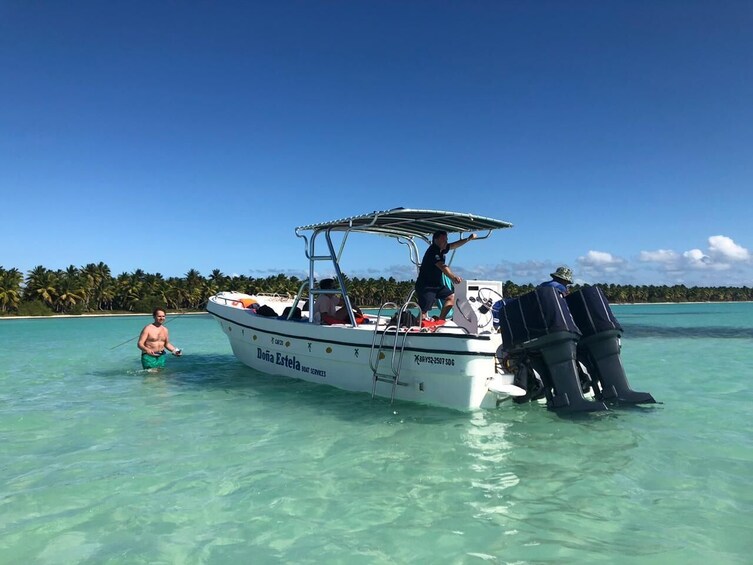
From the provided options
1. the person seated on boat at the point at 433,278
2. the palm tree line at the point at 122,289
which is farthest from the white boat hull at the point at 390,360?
the palm tree line at the point at 122,289

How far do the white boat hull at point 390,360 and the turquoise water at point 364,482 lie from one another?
280 mm

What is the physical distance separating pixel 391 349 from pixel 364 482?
266cm

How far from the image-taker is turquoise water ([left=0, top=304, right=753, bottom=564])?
3406 millimetres

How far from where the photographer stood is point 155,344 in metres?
10.8

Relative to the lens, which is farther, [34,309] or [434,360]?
[34,309]

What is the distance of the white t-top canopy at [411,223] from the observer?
7.80 metres

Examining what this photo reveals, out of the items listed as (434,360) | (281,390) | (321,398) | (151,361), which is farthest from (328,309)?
(151,361)

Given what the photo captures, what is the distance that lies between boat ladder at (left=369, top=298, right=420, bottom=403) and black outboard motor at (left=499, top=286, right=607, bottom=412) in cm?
132

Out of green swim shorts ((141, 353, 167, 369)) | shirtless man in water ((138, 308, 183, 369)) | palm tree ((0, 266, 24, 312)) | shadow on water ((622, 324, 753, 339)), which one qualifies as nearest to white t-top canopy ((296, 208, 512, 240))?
shirtless man in water ((138, 308, 183, 369))

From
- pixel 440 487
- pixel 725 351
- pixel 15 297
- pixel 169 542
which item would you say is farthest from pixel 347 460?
pixel 15 297

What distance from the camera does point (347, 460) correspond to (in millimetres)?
5121

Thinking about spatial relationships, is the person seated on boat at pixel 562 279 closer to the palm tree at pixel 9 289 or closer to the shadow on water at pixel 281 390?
the shadow on water at pixel 281 390

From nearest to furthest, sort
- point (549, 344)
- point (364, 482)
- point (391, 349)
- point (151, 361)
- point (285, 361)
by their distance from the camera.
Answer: point (364, 482), point (549, 344), point (391, 349), point (285, 361), point (151, 361)

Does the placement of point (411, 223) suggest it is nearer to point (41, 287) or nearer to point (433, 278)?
point (433, 278)
